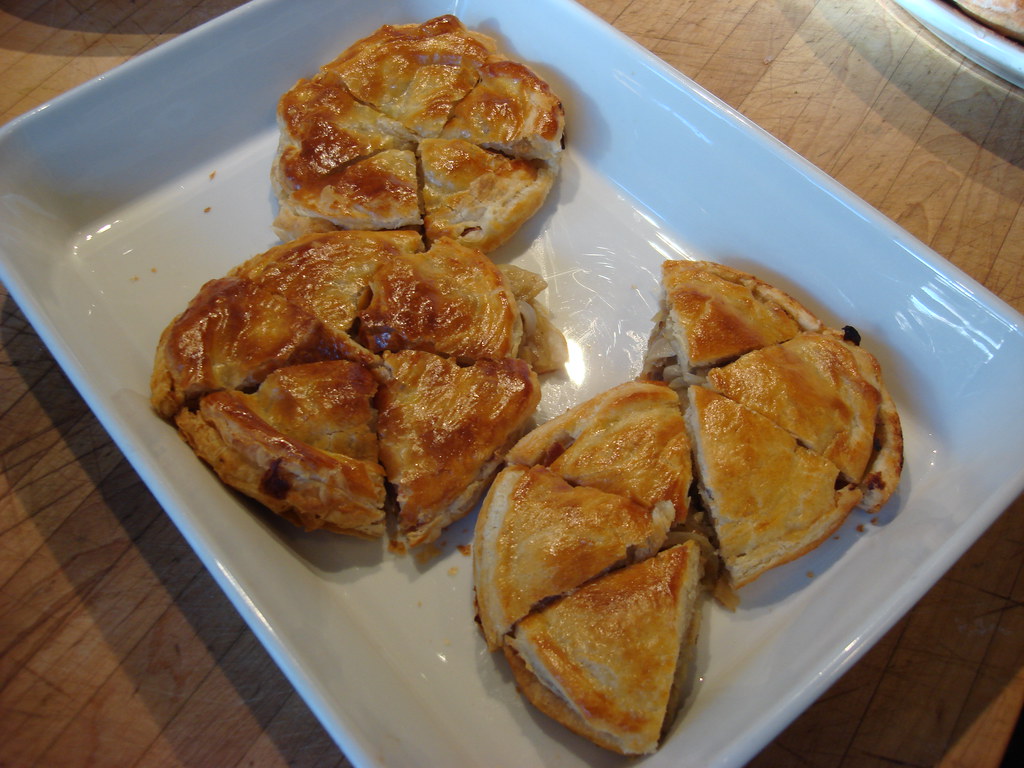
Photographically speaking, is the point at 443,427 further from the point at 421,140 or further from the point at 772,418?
the point at 421,140

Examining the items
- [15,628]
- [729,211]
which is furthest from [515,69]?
→ [15,628]

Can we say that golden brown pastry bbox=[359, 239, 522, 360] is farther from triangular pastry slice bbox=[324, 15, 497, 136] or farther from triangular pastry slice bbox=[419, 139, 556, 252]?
triangular pastry slice bbox=[324, 15, 497, 136]

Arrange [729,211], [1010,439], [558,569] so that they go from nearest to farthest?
[558,569]
[1010,439]
[729,211]

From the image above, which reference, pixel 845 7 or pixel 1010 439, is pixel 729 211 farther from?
pixel 845 7

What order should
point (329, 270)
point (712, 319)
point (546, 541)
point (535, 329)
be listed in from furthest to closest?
point (535, 329) < point (329, 270) < point (712, 319) < point (546, 541)

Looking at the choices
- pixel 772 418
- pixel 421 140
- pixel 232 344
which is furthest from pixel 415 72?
pixel 772 418

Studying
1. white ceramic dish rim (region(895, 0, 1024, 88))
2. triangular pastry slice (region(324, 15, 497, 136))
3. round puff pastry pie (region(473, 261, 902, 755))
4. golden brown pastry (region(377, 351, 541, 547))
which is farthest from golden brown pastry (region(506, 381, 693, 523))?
white ceramic dish rim (region(895, 0, 1024, 88))
